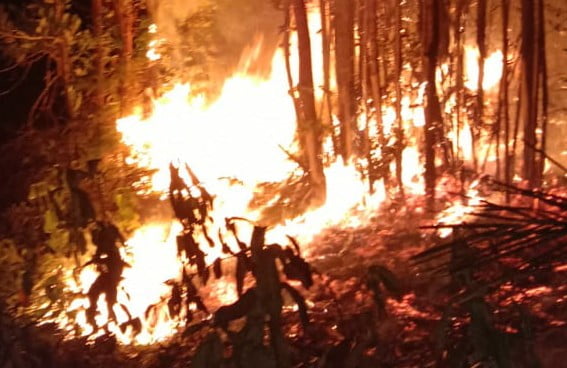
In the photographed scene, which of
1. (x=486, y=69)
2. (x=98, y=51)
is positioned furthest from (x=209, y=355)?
(x=486, y=69)

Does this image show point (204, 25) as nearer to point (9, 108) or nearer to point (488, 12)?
point (9, 108)

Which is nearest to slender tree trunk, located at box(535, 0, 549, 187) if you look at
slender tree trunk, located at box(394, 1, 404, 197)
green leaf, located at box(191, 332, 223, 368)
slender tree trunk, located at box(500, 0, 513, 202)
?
slender tree trunk, located at box(500, 0, 513, 202)

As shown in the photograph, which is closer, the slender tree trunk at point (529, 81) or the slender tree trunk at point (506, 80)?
the slender tree trunk at point (529, 81)

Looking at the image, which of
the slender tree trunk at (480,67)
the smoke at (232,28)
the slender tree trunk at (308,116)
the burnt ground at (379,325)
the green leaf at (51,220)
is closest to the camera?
the burnt ground at (379,325)

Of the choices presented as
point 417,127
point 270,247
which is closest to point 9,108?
point 417,127

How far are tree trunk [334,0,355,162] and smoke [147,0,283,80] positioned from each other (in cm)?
53

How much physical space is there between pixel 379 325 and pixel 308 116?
6.75 feet

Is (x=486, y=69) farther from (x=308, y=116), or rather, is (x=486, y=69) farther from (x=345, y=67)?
(x=308, y=116)

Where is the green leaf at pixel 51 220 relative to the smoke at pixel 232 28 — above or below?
below

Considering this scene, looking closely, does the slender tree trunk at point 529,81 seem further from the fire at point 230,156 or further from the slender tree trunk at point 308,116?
the slender tree trunk at point 308,116

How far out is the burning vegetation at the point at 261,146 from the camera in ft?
12.7

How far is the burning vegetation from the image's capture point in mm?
3883

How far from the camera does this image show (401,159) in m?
4.53

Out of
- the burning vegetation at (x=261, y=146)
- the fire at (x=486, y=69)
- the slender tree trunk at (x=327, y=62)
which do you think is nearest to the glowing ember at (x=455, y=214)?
the burning vegetation at (x=261, y=146)
